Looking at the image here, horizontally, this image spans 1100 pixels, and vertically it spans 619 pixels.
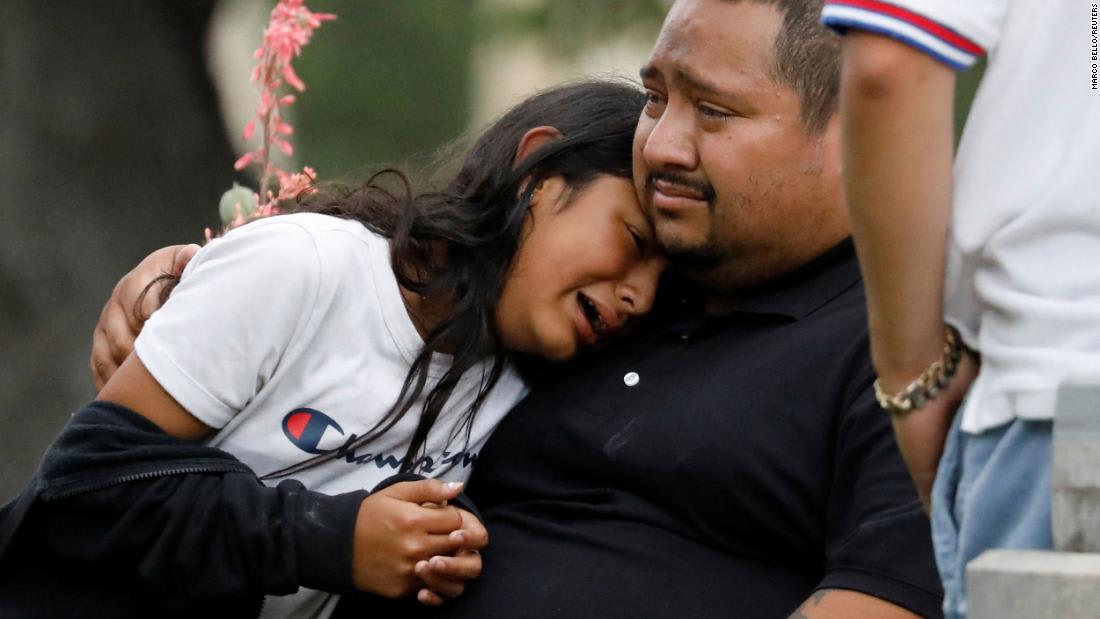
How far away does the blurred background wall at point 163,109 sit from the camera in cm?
521

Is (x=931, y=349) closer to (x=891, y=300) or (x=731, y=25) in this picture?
(x=891, y=300)

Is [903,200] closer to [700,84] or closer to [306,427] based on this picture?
[700,84]

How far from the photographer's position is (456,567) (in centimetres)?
238

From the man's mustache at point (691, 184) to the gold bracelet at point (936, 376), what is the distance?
3.33ft

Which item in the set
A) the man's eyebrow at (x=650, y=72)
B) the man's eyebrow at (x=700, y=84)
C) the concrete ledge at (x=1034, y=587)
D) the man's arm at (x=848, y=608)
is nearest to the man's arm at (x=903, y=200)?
the concrete ledge at (x=1034, y=587)

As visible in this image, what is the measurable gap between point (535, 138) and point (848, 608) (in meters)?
1.03

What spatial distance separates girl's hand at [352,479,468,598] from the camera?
2.32 meters

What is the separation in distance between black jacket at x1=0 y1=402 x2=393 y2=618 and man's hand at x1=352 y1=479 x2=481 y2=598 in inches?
0.8

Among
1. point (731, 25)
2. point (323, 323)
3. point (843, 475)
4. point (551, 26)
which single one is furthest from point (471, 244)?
point (551, 26)

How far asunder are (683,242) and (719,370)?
0.67 ft

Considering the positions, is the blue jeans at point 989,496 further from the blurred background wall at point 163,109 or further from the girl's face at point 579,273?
the blurred background wall at point 163,109

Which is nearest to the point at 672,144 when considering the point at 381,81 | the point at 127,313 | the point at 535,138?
the point at 535,138
